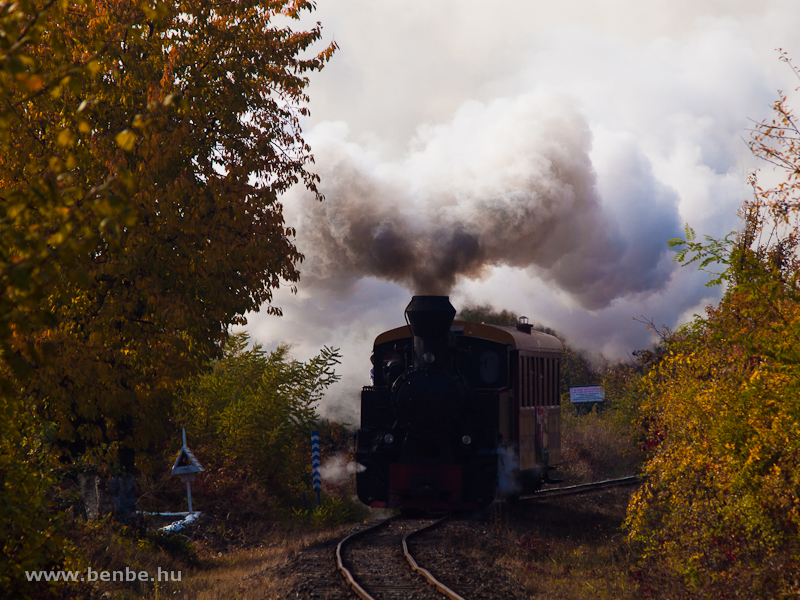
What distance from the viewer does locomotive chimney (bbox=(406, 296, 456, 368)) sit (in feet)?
38.2

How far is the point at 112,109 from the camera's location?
9.78 meters

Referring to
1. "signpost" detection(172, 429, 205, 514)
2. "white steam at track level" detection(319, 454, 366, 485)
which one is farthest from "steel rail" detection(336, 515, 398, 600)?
"white steam at track level" detection(319, 454, 366, 485)

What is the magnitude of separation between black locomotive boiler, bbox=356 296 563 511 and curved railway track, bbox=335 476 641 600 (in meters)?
0.64

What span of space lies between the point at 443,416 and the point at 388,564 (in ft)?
9.45

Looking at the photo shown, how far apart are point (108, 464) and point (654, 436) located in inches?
376

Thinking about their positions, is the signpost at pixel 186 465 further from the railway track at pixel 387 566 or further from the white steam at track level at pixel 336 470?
the white steam at track level at pixel 336 470

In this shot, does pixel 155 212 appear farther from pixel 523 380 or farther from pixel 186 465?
pixel 523 380

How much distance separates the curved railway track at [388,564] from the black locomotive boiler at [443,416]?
2.09ft

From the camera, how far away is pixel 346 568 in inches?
354

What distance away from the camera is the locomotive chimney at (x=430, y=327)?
11.6 m

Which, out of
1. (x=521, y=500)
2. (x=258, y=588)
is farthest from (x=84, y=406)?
(x=521, y=500)

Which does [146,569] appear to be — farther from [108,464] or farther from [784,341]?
[784,341]

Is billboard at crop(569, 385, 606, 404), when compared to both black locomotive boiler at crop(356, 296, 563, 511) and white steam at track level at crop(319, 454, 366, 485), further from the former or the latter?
black locomotive boiler at crop(356, 296, 563, 511)

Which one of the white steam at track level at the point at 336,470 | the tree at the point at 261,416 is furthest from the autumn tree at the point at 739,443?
the white steam at track level at the point at 336,470
